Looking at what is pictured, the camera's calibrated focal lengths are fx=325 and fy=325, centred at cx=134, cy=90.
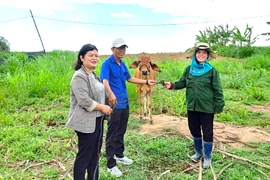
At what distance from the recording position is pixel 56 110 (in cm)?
688

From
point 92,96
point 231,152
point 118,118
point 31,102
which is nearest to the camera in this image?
point 92,96

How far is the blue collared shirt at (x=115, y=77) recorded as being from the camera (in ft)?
11.6

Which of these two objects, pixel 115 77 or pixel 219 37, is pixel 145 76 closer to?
pixel 115 77

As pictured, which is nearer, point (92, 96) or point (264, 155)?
point (92, 96)

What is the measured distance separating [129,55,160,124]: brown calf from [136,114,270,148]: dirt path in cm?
31

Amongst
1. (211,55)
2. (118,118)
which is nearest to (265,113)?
(211,55)

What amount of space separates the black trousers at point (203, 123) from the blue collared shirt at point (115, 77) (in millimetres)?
856

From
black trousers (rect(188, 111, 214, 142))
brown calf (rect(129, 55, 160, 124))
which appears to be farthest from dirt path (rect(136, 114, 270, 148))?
black trousers (rect(188, 111, 214, 142))

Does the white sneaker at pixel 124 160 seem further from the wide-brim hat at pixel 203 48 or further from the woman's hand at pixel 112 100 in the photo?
the wide-brim hat at pixel 203 48

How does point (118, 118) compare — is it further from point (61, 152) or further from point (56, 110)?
point (56, 110)

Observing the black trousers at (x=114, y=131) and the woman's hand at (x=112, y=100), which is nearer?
the woman's hand at (x=112, y=100)

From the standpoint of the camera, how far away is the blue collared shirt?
140 inches

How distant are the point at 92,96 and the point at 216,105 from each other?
5.14 feet

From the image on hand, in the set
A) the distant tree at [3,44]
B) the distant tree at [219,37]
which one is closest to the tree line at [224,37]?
the distant tree at [219,37]
